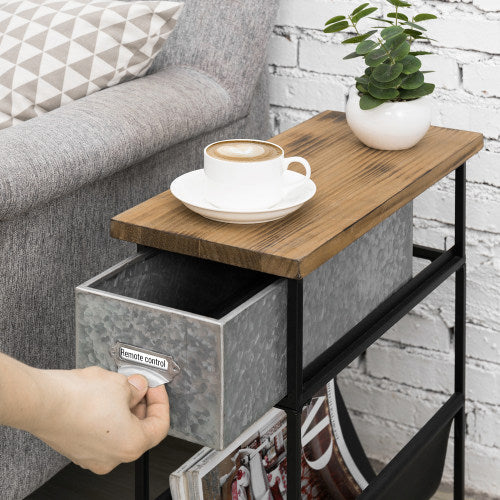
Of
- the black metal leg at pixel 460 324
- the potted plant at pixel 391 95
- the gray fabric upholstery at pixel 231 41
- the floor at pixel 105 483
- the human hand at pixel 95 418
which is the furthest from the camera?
the floor at pixel 105 483

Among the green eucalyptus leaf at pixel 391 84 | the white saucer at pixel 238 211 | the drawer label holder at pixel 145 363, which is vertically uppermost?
the green eucalyptus leaf at pixel 391 84

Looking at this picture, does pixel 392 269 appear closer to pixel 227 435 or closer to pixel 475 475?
pixel 227 435

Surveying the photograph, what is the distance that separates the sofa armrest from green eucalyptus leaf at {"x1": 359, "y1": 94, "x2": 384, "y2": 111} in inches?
10.9

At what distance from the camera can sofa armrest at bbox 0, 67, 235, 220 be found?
1.09 m

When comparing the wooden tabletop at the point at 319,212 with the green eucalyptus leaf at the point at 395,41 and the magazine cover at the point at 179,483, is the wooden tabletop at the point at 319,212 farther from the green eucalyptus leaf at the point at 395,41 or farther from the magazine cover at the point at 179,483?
the magazine cover at the point at 179,483

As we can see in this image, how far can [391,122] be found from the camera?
1.22 metres

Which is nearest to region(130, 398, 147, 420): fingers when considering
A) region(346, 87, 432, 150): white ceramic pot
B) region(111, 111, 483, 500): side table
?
region(111, 111, 483, 500): side table

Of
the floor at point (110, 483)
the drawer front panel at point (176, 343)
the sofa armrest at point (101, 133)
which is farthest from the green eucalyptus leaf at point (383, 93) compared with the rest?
the floor at point (110, 483)

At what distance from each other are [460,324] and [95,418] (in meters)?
0.71

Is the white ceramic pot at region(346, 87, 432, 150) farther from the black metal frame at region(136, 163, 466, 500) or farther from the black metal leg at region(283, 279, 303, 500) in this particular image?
the black metal leg at region(283, 279, 303, 500)

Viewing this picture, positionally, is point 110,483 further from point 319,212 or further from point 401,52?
point 401,52

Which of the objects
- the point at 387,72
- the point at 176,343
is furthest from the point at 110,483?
the point at 387,72

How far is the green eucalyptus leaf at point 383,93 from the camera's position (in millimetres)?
1207

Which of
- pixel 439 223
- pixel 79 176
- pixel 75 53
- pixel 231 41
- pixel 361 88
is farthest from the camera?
pixel 439 223
